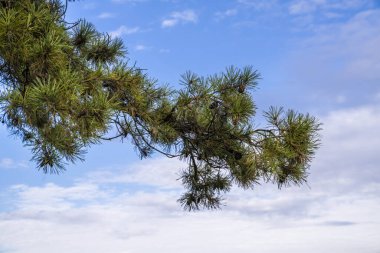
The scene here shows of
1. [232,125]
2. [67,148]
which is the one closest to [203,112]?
[232,125]

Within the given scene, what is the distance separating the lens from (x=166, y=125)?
3.99m

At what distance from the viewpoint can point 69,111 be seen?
3186mm

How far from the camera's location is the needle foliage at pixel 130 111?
3279 mm

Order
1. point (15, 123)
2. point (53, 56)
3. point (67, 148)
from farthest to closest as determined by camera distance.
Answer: point (15, 123)
point (67, 148)
point (53, 56)

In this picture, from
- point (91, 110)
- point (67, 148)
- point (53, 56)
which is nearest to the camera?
point (91, 110)

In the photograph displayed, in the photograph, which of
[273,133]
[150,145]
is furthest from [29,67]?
[273,133]

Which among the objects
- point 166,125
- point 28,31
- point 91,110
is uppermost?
point 28,31

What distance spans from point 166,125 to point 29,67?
39.3 inches

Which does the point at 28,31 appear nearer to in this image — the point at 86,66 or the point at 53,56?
the point at 53,56

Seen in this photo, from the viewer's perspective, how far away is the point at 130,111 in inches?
155

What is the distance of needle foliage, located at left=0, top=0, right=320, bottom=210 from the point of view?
3279 mm

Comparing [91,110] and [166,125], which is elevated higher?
[166,125]

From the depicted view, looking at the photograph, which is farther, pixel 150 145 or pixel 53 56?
pixel 150 145

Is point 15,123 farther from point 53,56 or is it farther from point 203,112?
point 203,112
